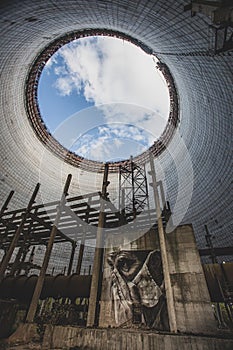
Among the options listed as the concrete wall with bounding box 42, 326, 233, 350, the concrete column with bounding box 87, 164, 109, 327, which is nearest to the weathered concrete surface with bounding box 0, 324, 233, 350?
the concrete wall with bounding box 42, 326, 233, 350

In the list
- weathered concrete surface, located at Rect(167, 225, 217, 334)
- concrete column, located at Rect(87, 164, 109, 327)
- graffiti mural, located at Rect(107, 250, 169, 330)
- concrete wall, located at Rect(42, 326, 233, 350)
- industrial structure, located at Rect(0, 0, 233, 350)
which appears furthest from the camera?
concrete column, located at Rect(87, 164, 109, 327)

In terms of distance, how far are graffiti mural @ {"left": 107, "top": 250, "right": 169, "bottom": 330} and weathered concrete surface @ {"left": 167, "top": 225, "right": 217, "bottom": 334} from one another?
0.45 metres

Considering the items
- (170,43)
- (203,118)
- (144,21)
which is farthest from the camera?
(203,118)

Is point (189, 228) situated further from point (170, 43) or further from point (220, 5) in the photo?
point (170, 43)

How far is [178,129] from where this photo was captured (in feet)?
46.2

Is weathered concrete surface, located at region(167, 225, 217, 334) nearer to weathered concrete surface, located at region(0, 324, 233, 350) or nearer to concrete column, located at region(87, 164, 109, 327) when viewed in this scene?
weathered concrete surface, located at region(0, 324, 233, 350)

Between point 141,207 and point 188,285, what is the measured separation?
893 cm

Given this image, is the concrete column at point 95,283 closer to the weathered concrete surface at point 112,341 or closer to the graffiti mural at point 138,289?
the graffiti mural at point 138,289

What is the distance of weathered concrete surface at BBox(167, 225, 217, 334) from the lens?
575 cm

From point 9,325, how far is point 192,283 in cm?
969

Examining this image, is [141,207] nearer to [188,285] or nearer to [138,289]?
[138,289]

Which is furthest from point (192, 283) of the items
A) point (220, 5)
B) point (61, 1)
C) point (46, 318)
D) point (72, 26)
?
point (72, 26)

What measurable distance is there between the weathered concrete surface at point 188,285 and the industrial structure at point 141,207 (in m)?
0.03

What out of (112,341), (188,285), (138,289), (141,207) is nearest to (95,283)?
(138,289)
